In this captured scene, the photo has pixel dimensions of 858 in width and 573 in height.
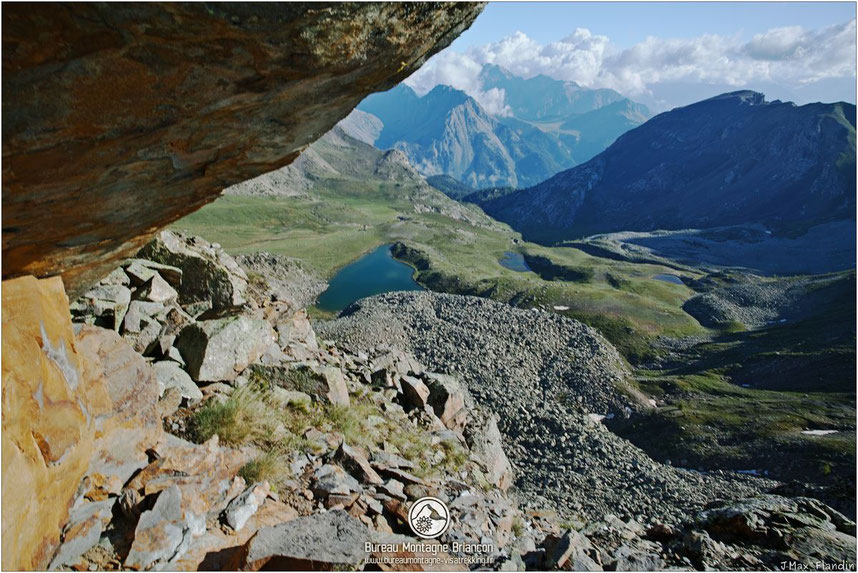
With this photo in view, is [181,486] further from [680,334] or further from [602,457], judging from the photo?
[680,334]

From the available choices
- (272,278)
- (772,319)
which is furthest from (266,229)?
(772,319)

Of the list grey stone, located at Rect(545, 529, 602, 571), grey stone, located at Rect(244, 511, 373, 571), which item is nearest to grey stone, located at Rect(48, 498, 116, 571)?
grey stone, located at Rect(244, 511, 373, 571)

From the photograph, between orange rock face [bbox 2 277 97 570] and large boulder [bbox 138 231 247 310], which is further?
large boulder [bbox 138 231 247 310]

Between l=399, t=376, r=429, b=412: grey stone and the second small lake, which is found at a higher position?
l=399, t=376, r=429, b=412: grey stone

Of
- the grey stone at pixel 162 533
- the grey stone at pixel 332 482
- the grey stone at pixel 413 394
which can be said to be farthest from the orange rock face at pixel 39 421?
the grey stone at pixel 413 394

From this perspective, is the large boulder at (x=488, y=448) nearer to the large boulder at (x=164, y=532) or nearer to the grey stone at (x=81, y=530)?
the large boulder at (x=164, y=532)

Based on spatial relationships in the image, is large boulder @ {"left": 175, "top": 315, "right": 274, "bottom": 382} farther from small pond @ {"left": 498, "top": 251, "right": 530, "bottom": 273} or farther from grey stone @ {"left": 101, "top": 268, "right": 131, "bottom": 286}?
small pond @ {"left": 498, "top": 251, "right": 530, "bottom": 273}

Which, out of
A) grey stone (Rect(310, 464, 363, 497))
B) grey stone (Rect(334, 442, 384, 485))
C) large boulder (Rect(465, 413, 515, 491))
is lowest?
large boulder (Rect(465, 413, 515, 491))
